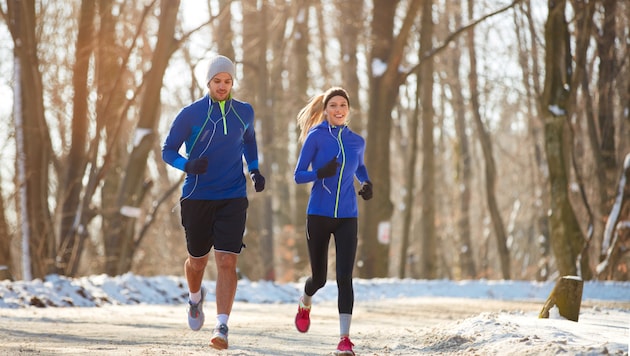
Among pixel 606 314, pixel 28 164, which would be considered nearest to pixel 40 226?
pixel 28 164

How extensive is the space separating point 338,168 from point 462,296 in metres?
11.0

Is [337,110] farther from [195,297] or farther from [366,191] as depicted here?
[195,297]

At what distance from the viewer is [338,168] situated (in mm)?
7805

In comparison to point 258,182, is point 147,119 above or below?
above

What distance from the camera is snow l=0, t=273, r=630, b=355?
727cm

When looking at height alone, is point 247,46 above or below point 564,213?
above

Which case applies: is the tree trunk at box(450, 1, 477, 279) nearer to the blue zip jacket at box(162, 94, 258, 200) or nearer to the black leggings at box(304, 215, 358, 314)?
the black leggings at box(304, 215, 358, 314)

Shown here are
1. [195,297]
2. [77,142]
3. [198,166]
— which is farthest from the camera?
[77,142]

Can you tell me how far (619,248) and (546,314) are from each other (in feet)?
30.5

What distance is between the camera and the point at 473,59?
30.3 metres

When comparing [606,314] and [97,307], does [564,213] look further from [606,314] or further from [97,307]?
[97,307]

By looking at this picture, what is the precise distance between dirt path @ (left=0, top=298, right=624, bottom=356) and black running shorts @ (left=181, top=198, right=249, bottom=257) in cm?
77

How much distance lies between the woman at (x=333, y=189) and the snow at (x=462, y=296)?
111 centimetres

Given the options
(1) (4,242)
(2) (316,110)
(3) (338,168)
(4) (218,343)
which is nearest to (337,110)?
(2) (316,110)
